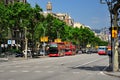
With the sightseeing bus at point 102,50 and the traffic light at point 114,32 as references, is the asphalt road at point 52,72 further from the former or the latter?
the sightseeing bus at point 102,50

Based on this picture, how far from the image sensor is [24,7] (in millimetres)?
89062

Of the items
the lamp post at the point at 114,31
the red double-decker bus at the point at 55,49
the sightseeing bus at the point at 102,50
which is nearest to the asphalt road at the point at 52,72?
the lamp post at the point at 114,31

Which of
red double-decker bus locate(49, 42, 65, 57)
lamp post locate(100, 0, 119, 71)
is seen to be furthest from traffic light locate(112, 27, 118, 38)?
red double-decker bus locate(49, 42, 65, 57)

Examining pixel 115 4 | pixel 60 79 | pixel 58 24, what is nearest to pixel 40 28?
pixel 58 24

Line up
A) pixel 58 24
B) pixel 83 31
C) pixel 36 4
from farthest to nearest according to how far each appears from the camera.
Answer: pixel 83 31 → pixel 58 24 → pixel 36 4

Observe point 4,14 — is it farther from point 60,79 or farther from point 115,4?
point 60,79

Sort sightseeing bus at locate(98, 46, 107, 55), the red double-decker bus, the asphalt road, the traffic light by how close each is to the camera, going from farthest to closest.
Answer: sightseeing bus at locate(98, 46, 107, 55) < the red double-decker bus < the traffic light < the asphalt road

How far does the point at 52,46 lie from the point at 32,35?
613cm

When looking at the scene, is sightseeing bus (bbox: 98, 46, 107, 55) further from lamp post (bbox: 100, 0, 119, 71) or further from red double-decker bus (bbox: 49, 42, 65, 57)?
lamp post (bbox: 100, 0, 119, 71)

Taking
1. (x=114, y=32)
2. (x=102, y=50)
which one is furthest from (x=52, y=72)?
(x=102, y=50)

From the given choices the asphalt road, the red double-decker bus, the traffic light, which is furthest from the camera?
the red double-decker bus

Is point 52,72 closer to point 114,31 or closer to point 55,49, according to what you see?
point 114,31

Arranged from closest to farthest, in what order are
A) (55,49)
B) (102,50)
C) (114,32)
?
(114,32) → (55,49) → (102,50)

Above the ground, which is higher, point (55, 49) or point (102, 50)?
point (55, 49)
